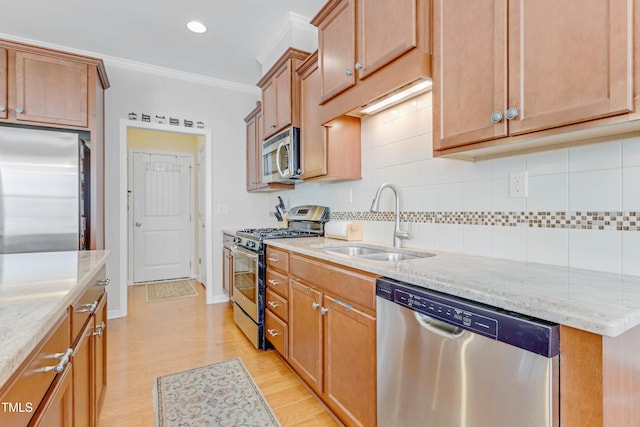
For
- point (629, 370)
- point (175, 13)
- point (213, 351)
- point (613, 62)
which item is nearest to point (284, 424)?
point (213, 351)

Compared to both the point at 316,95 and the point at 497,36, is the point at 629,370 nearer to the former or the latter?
the point at 497,36

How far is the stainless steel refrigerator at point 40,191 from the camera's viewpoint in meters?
2.27

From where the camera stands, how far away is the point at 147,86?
11.3 feet

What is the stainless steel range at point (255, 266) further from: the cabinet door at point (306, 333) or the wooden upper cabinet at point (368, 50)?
the wooden upper cabinet at point (368, 50)

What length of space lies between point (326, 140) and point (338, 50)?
59 cm

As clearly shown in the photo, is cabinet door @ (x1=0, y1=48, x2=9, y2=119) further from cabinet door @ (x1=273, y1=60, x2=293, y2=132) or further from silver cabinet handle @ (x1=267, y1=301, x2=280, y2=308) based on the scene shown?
silver cabinet handle @ (x1=267, y1=301, x2=280, y2=308)

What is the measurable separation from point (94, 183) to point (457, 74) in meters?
2.83

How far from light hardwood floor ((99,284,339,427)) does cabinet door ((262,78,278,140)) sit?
1.91 meters

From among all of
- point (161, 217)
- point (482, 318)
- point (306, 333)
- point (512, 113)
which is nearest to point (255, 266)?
point (306, 333)

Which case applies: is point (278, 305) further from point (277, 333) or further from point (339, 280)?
point (339, 280)

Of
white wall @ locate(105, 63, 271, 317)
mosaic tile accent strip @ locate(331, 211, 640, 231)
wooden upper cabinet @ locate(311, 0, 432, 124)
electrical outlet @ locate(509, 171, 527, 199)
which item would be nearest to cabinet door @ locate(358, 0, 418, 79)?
wooden upper cabinet @ locate(311, 0, 432, 124)

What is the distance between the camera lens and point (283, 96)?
271cm

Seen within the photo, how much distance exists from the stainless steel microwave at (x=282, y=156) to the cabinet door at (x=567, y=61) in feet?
5.70

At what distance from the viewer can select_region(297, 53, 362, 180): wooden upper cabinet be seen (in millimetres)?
2268
